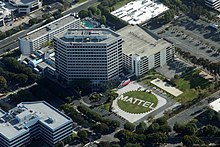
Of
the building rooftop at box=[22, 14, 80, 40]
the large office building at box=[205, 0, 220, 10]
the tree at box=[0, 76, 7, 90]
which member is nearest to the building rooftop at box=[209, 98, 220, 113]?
the large office building at box=[205, 0, 220, 10]

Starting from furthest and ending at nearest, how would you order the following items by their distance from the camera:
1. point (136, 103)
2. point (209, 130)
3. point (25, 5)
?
1. point (25, 5)
2. point (136, 103)
3. point (209, 130)


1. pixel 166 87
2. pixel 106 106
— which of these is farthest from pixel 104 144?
pixel 166 87

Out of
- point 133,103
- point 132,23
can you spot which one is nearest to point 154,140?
point 133,103

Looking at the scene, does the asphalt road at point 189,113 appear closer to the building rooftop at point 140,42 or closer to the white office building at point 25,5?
the building rooftop at point 140,42

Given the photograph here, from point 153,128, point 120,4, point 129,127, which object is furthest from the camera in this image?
point 120,4

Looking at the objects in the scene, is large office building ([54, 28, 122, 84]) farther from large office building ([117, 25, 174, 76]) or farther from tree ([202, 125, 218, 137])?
tree ([202, 125, 218, 137])

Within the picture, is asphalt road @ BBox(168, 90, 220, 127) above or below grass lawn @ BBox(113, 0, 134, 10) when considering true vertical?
below

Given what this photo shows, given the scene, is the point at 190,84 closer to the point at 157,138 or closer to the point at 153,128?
the point at 153,128

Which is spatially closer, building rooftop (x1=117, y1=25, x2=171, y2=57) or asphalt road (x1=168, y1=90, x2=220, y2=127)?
asphalt road (x1=168, y1=90, x2=220, y2=127)
